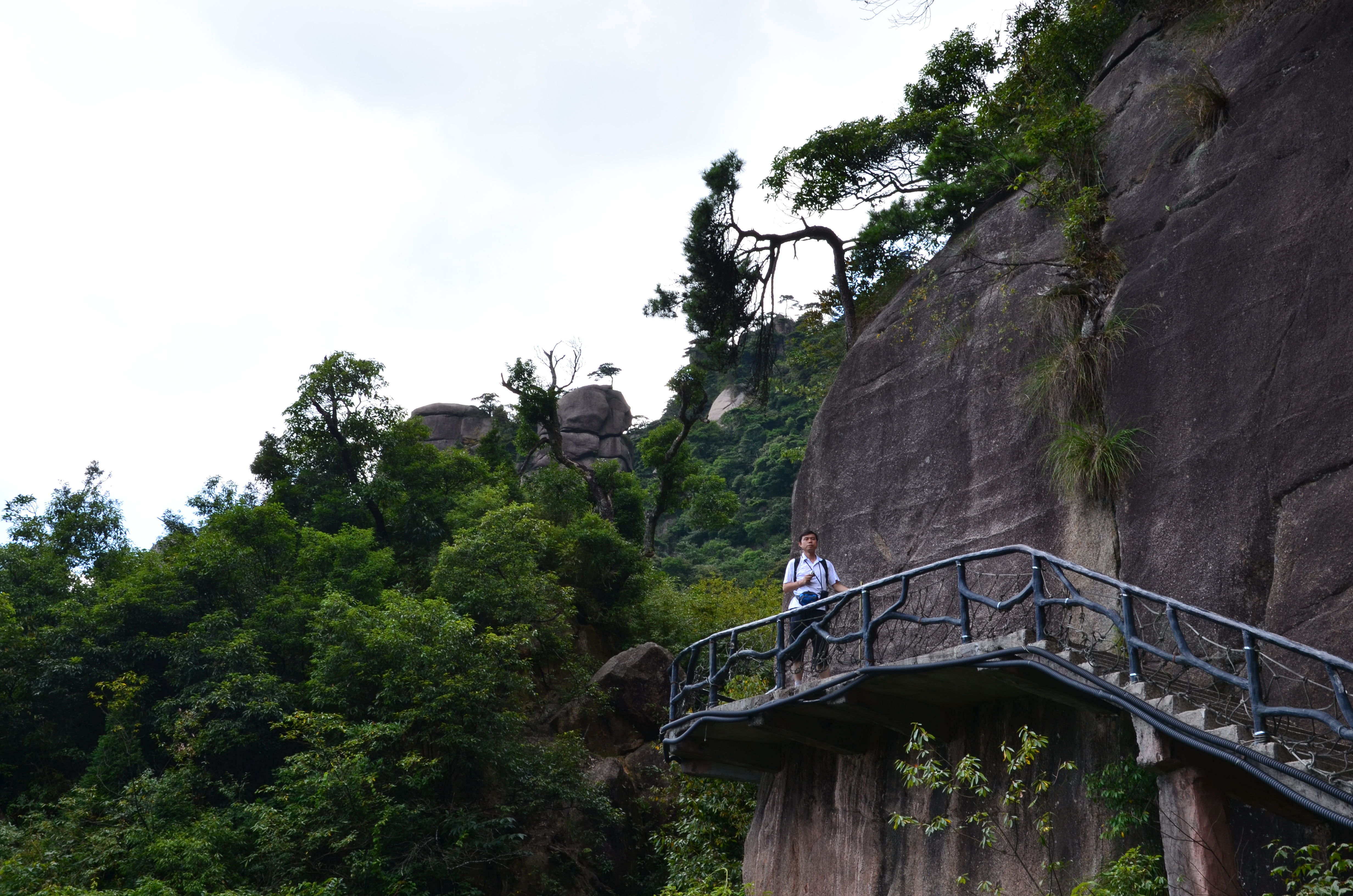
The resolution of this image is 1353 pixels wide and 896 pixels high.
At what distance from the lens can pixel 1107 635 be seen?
9.16 metres

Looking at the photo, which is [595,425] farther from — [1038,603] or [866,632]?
[1038,603]

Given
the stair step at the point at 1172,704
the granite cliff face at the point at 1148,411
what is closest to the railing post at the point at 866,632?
the granite cliff face at the point at 1148,411

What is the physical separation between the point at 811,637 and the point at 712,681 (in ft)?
4.84

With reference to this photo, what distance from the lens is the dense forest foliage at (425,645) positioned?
47.5ft

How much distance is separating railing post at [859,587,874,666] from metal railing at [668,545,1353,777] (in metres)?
0.01

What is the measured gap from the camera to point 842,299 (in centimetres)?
1560

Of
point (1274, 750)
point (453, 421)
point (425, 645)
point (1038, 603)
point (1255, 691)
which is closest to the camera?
point (1274, 750)

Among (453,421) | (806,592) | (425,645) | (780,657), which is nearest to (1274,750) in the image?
(780,657)

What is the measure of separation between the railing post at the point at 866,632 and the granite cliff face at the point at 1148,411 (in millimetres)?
1400

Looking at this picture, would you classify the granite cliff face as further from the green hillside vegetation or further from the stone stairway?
the green hillside vegetation

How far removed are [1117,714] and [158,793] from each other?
1387 cm

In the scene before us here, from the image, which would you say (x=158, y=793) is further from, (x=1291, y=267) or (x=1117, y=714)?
(x=1291, y=267)

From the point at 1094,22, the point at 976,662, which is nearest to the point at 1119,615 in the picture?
the point at 976,662

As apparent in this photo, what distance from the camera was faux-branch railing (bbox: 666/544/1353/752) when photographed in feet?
21.2
